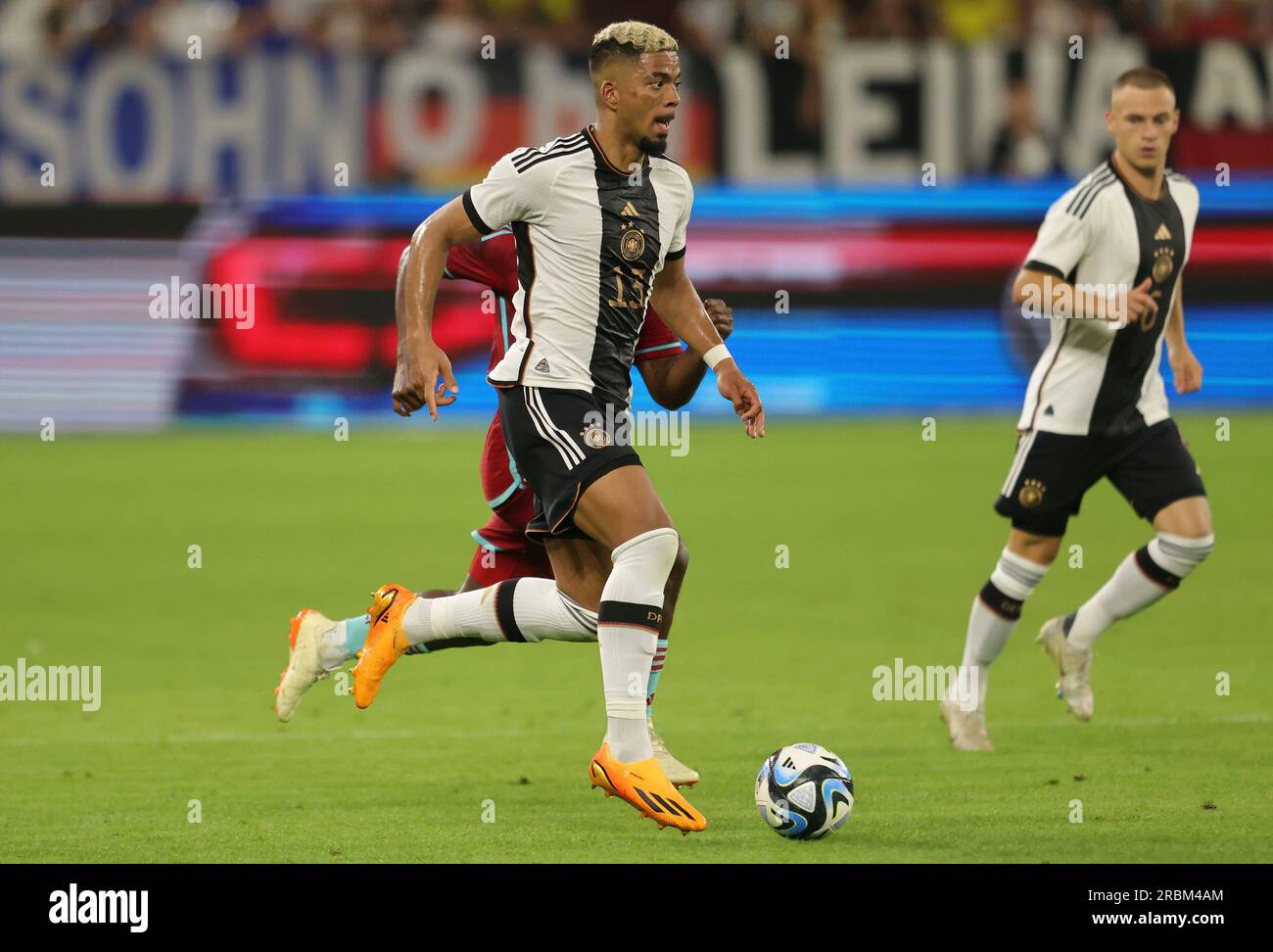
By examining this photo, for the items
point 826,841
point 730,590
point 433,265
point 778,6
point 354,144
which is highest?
point 778,6

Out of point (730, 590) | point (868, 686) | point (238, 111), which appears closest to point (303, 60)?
point (238, 111)

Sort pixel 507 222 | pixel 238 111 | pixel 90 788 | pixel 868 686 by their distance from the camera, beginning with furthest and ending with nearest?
1. pixel 238 111
2. pixel 868 686
3. pixel 90 788
4. pixel 507 222

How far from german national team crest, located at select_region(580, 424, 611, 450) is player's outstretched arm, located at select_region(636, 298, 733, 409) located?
2.22 ft

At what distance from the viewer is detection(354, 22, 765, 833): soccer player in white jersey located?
581cm

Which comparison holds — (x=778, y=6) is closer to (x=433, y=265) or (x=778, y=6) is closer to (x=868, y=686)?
(x=868, y=686)

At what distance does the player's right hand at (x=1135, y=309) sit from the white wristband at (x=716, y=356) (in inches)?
58.7

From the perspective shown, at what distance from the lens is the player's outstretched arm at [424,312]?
5.70 meters

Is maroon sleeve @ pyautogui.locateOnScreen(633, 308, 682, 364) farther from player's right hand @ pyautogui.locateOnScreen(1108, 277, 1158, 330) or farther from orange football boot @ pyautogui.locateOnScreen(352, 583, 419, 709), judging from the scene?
player's right hand @ pyautogui.locateOnScreen(1108, 277, 1158, 330)

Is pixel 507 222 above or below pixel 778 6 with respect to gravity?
below

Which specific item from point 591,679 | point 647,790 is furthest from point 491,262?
point 591,679

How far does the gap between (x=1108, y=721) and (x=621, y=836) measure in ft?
8.50

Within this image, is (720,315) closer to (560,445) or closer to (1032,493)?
(560,445)

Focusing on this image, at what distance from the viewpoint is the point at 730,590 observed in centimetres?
1095

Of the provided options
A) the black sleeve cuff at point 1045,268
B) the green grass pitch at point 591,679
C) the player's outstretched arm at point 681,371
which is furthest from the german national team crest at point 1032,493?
the player's outstretched arm at point 681,371
